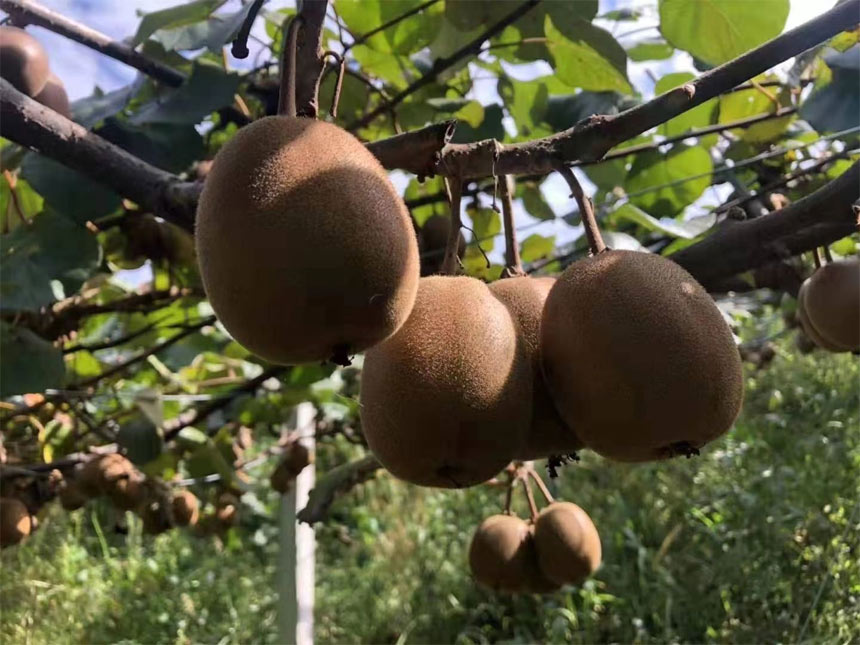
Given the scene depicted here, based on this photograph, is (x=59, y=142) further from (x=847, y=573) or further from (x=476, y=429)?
(x=847, y=573)

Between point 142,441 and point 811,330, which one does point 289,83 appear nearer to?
point 811,330

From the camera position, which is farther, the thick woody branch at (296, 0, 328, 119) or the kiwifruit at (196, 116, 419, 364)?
the thick woody branch at (296, 0, 328, 119)

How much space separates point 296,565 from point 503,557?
107cm

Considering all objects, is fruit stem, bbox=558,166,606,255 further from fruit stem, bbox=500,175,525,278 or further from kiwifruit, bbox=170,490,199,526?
kiwifruit, bbox=170,490,199,526

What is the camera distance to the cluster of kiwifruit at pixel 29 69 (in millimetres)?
1129

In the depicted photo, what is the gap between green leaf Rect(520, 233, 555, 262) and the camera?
1689mm

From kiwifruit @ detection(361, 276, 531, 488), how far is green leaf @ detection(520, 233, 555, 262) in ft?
3.61

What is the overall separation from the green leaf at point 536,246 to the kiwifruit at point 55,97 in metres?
0.89

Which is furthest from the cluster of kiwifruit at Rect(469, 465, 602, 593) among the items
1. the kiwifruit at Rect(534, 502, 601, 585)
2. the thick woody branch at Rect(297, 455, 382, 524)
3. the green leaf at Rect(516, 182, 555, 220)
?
the green leaf at Rect(516, 182, 555, 220)

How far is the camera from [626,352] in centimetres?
56

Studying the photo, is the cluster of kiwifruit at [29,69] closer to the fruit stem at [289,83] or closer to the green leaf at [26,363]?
the green leaf at [26,363]

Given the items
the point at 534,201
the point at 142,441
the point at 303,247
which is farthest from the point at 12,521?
the point at 303,247

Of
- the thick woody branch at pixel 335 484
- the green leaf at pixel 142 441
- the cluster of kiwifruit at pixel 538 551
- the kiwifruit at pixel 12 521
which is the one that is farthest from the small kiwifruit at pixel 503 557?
the kiwifruit at pixel 12 521

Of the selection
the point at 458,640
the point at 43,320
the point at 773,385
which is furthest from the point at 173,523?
the point at 773,385
